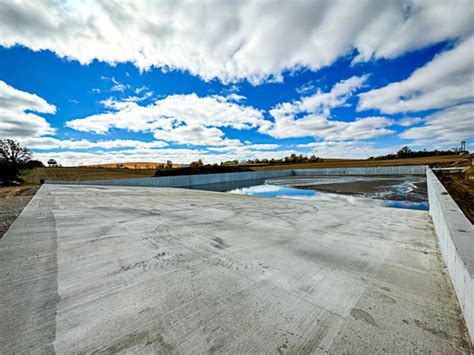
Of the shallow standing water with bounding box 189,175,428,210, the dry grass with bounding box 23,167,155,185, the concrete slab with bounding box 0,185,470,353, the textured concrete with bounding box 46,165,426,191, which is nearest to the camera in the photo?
the concrete slab with bounding box 0,185,470,353

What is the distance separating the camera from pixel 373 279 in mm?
2248

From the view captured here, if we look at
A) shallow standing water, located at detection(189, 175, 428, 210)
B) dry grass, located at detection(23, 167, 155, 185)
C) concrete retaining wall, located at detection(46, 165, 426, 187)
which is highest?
dry grass, located at detection(23, 167, 155, 185)

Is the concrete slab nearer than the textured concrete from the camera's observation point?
Yes

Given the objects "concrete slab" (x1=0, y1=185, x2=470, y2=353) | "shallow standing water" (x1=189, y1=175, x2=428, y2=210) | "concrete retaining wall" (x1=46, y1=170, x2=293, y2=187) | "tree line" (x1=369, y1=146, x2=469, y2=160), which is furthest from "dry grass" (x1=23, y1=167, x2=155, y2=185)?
"tree line" (x1=369, y1=146, x2=469, y2=160)

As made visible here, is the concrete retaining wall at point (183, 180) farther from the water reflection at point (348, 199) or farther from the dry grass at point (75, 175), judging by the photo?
the water reflection at point (348, 199)

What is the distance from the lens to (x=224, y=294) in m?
1.98

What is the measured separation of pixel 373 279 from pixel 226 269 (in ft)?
5.70

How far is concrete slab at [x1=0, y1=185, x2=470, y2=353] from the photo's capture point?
144 centimetres

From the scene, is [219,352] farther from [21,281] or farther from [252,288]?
[21,281]

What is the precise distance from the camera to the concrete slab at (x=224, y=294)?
4.71 ft

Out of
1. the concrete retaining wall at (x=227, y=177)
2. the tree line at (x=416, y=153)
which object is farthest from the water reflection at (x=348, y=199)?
the tree line at (x=416, y=153)

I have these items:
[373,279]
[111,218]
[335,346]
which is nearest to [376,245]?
[373,279]

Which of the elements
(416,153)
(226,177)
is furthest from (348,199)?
(416,153)

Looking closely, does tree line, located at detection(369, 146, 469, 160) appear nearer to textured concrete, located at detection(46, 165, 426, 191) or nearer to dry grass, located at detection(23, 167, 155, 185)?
textured concrete, located at detection(46, 165, 426, 191)
